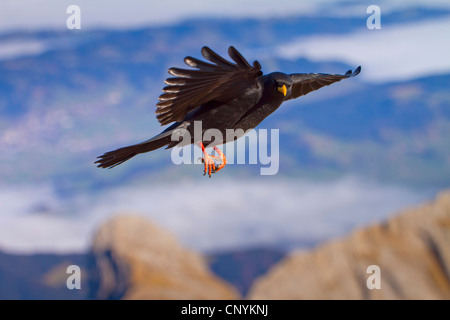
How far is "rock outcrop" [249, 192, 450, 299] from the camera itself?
68.5 ft

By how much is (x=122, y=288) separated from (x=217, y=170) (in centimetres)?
1873

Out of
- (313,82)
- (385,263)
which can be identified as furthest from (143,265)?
(313,82)

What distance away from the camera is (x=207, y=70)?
4328 millimetres

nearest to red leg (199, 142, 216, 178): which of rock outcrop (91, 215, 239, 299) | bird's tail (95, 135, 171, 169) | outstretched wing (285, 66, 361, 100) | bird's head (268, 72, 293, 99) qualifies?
bird's tail (95, 135, 171, 169)

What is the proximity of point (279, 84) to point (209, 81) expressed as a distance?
0.49 m

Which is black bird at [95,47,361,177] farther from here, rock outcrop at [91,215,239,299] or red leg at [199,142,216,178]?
rock outcrop at [91,215,239,299]

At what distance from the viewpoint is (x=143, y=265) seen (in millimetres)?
23266

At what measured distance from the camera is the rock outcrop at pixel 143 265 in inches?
844

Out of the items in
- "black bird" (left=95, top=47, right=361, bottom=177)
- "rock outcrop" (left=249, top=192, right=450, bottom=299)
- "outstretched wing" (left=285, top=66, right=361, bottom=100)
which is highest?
"rock outcrop" (left=249, top=192, right=450, bottom=299)

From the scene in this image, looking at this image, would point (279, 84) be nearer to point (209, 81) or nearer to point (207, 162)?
point (209, 81)

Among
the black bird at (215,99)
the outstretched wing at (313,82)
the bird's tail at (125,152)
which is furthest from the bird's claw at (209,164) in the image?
the outstretched wing at (313,82)

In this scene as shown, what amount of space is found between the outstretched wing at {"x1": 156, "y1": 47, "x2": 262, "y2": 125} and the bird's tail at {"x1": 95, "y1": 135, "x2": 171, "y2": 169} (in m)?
0.29
